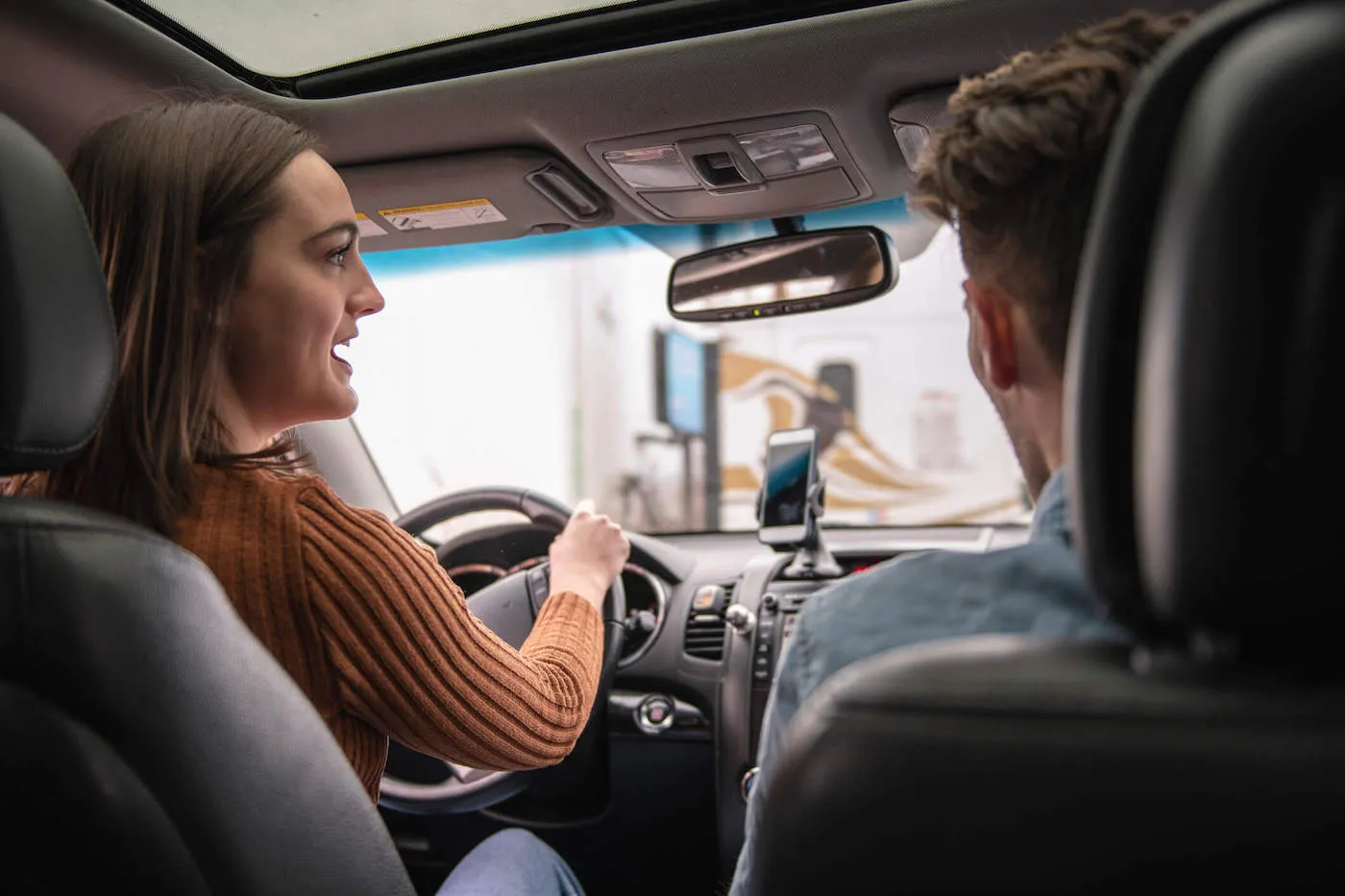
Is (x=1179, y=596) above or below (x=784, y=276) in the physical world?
below

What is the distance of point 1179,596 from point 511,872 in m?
1.48

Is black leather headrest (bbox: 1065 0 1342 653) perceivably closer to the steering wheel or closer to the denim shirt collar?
the denim shirt collar

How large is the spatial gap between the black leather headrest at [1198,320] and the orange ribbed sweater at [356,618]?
840 mm

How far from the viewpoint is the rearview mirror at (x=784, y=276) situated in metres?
2.55

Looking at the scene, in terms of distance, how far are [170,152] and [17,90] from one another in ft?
3.91

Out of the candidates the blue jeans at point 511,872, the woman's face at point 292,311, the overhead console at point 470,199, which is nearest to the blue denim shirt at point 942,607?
the woman's face at point 292,311

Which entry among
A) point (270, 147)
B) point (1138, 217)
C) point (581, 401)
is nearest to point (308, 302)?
point (270, 147)

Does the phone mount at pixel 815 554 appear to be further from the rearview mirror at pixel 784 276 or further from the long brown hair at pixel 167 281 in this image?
the long brown hair at pixel 167 281

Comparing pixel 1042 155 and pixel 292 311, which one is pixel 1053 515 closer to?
pixel 1042 155

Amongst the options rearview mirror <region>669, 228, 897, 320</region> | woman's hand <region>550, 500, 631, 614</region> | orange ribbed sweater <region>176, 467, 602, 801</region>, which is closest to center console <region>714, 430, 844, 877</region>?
rearview mirror <region>669, 228, 897, 320</region>

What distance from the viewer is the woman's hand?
1.81 metres

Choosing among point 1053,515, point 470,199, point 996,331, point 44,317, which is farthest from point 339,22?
point 1053,515

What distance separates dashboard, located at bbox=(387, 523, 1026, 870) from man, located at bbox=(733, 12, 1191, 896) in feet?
5.28

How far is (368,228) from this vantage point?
Result: 3002mm
